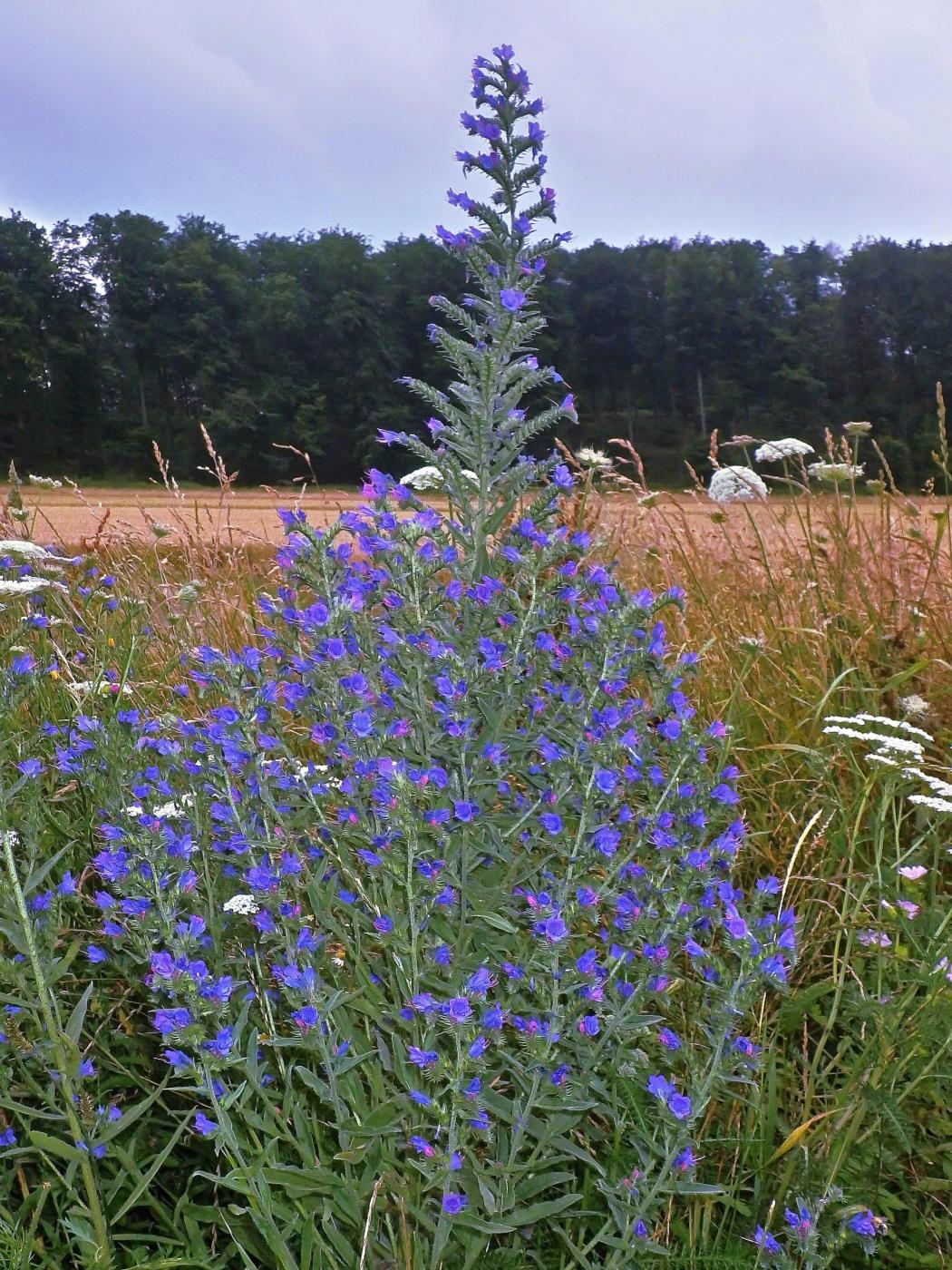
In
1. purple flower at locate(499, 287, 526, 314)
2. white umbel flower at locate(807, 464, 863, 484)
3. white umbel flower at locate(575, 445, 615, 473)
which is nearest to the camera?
purple flower at locate(499, 287, 526, 314)

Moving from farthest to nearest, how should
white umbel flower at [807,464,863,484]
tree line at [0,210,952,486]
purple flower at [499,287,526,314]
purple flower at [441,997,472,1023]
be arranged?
tree line at [0,210,952,486]
white umbel flower at [807,464,863,484]
purple flower at [499,287,526,314]
purple flower at [441,997,472,1023]

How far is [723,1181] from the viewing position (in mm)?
1960

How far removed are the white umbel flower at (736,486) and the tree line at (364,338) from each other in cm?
3637

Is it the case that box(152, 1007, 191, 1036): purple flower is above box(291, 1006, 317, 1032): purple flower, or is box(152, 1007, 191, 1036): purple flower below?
above

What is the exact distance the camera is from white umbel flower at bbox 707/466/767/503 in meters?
4.85

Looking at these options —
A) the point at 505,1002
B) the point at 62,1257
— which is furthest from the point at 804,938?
the point at 62,1257

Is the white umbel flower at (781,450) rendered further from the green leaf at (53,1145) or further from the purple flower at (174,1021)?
the green leaf at (53,1145)

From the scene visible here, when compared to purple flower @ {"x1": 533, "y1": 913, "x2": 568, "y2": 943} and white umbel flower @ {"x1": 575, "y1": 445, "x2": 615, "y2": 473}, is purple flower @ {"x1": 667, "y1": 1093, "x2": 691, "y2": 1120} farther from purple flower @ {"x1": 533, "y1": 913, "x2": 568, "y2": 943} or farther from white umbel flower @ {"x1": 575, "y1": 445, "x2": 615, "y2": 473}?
white umbel flower @ {"x1": 575, "y1": 445, "x2": 615, "y2": 473}

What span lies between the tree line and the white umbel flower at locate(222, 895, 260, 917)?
131ft

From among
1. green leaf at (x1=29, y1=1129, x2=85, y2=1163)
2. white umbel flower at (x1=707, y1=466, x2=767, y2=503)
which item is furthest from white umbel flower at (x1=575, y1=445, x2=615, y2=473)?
green leaf at (x1=29, y1=1129, x2=85, y2=1163)

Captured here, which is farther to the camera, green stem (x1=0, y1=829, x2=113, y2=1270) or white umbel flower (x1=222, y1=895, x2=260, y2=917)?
white umbel flower (x1=222, y1=895, x2=260, y2=917)

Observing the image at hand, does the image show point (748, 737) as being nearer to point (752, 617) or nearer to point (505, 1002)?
point (752, 617)

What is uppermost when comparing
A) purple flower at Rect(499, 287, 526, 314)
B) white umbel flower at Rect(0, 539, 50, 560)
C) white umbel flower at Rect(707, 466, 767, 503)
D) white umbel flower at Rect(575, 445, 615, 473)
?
purple flower at Rect(499, 287, 526, 314)

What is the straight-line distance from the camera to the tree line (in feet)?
144
